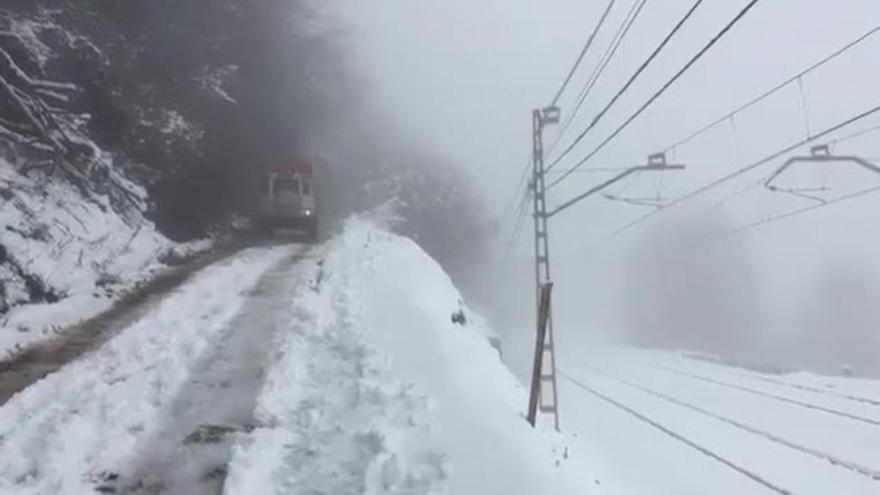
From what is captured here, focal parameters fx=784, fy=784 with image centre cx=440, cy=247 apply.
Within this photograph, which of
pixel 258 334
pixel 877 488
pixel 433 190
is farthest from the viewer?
pixel 433 190

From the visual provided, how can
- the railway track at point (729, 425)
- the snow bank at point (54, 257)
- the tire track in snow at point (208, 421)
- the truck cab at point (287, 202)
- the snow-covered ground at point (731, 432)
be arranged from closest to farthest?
the tire track in snow at point (208, 421)
the snow bank at point (54, 257)
the railway track at point (729, 425)
the snow-covered ground at point (731, 432)
the truck cab at point (287, 202)

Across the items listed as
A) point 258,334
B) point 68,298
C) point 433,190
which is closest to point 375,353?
point 258,334

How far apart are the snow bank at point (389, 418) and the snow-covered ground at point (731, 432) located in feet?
16.9

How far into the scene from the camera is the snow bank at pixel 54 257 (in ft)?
45.6

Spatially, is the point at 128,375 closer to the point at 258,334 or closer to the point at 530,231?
the point at 258,334

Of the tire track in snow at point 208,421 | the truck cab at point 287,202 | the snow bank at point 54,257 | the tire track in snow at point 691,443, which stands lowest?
the tire track in snow at point 691,443

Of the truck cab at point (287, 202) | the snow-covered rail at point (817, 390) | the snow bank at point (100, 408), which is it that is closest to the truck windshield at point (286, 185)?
the truck cab at point (287, 202)

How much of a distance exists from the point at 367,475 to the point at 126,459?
225 centimetres

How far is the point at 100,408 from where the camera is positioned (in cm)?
842

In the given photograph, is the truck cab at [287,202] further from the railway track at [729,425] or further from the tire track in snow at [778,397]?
the tire track in snow at [778,397]

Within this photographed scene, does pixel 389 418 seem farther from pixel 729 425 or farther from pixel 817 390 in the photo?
pixel 817 390

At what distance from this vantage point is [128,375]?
9.85 m

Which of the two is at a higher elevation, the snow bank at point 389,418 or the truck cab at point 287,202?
the truck cab at point 287,202

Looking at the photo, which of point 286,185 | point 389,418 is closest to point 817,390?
point 286,185
